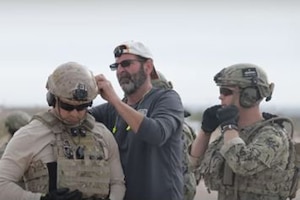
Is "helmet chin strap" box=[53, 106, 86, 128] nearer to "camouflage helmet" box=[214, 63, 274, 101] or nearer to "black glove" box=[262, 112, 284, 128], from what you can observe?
"camouflage helmet" box=[214, 63, 274, 101]

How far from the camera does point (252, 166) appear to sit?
455 centimetres

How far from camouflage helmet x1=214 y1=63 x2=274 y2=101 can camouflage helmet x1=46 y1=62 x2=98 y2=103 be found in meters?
1.59

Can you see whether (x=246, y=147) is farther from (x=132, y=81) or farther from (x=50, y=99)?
(x=50, y=99)

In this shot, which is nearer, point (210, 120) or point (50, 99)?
point (50, 99)

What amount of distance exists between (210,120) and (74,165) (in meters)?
1.87

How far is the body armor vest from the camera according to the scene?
3.41m

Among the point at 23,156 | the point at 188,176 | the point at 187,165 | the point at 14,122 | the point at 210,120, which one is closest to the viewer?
the point at 23,156

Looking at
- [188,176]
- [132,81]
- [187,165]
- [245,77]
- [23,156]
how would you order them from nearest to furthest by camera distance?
[23,156] < [132,81] < [245,77] < [187,165] < [188,176]

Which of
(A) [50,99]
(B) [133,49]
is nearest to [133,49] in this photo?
(B) [133,49]

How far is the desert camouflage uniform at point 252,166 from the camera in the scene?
15.0 ft

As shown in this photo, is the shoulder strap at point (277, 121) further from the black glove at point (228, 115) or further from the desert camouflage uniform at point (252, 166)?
the black glove at point (228, 115)

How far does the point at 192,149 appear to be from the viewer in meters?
5.25

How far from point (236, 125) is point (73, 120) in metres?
1.57

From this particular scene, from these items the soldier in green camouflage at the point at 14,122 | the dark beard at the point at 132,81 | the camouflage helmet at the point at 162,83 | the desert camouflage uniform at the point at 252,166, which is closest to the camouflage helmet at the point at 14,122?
the soldier in green camouflage at the point at 14,122
